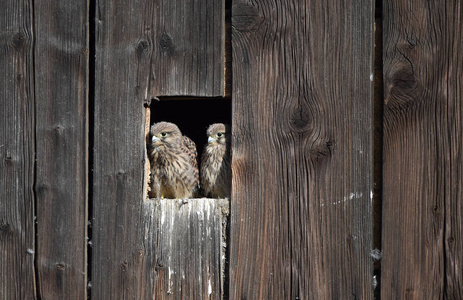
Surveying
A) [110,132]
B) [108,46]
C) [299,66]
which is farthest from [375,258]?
[108,46]

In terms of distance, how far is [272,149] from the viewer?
298 cm

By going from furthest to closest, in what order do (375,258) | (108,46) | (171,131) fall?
(171,131)
(108,46)
(375,258)

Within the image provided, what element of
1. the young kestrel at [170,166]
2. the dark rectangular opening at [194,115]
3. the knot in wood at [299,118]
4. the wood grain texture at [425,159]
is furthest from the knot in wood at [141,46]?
the dark rectangular opening at [194,115]

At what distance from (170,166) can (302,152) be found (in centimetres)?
113

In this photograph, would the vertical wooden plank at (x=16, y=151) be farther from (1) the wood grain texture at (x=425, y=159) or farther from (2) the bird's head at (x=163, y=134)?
(1) the wood grain texture at (x=425, y=159)

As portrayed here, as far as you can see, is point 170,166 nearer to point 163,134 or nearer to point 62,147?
point 163,134

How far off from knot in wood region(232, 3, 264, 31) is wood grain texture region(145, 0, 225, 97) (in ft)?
0.23

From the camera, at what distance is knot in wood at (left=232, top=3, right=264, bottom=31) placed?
9.94ft

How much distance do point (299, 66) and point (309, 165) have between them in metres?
0.51

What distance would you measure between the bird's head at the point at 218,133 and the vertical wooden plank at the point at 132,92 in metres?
0.63

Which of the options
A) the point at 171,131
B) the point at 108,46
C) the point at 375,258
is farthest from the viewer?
the point at 171,131

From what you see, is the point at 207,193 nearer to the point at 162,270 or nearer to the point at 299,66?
the point at 162,270

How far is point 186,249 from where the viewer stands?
301 centimetres

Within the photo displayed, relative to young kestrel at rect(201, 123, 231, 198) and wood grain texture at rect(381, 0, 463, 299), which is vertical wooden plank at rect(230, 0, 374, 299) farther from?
young kestrel at rect(201, 123, 231, 198)
